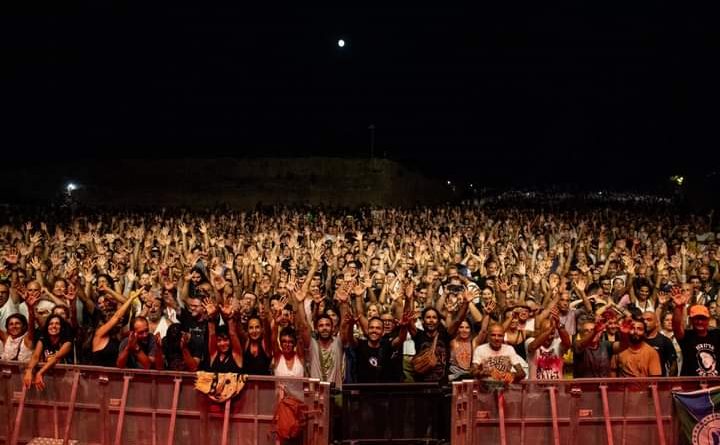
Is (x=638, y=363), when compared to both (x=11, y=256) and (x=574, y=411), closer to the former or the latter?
(x=574, y=411)

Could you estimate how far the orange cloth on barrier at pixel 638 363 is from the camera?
17.9 feet

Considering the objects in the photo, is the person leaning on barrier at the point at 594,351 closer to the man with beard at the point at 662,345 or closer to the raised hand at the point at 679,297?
the man with beard at the point at 662,345

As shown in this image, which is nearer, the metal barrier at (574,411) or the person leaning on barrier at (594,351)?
the metal barrier at (574,411)

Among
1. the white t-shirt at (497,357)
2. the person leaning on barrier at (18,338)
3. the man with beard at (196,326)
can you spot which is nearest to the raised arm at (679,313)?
the white t-shirt at (497,357)

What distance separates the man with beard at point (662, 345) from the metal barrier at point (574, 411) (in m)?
0.77

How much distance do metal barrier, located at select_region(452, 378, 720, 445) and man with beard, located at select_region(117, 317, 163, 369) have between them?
102 inches

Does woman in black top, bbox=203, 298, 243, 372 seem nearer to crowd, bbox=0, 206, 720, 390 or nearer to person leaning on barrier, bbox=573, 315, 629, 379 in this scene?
crowd, bbox=0, 206, 720, 390

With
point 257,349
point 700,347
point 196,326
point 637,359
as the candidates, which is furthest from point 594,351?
point 196,326

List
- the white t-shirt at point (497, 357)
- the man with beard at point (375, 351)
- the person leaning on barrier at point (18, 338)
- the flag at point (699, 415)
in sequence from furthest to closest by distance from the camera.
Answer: the person leaning on barrier at point (18, 338), the man with beard at point (375, 351), the white t-shirt at point (497, 357), the flag at point (699, 415)

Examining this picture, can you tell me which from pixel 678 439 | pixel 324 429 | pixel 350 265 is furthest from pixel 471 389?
pixel 350 265

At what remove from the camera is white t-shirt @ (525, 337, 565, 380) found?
224 inches

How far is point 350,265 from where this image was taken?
9.44m

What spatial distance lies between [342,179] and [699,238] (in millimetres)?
18215

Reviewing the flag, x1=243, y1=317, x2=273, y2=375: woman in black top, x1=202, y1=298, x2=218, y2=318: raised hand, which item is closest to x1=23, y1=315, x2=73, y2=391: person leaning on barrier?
x1=202, y1=298, x2=218, y2=318: raised hand
